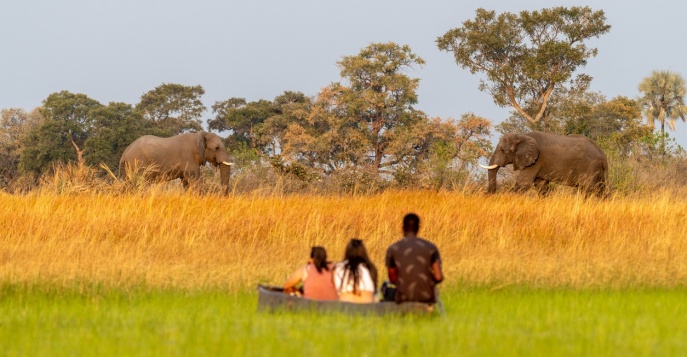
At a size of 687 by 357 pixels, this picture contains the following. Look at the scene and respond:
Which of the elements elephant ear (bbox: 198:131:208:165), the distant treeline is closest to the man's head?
elephant ear (bbox: 198:131:208:165)

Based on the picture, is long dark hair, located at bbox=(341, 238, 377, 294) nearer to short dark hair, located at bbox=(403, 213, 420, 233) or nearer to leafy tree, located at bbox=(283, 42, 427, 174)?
short dark hair, located at bbox=(403, 213, 420, 233)

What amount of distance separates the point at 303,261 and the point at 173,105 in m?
43.9

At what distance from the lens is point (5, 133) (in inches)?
2387

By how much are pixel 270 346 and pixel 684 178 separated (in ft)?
94.9

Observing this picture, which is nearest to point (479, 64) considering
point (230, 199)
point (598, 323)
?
point (230, 199)

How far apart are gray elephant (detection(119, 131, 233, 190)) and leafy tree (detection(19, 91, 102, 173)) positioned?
19.6 meters

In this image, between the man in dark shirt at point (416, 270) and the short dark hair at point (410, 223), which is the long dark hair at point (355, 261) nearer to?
the man in dark shirt at point (416, 270)

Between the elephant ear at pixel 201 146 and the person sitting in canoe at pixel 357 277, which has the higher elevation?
the elephant ear at pixel 201 146

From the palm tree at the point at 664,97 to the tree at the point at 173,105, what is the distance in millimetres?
27420

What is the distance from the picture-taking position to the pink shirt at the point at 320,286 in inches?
402

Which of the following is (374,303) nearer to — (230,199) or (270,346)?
(270,346)

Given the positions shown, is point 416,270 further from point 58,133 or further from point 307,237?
point 58,133

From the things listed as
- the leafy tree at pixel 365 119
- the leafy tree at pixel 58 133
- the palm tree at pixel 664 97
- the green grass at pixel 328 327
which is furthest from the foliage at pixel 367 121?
the green grass at pixel 328 327

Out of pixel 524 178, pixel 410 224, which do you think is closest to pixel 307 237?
pixel 410 224
